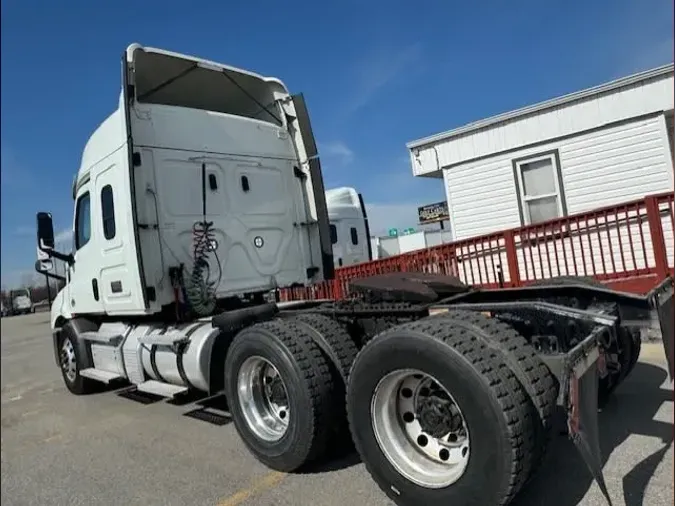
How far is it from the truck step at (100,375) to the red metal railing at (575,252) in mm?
2253

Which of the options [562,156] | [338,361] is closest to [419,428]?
[338,361]

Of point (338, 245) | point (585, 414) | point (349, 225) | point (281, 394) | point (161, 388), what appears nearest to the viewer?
point (585, 414)

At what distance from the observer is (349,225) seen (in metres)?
13.8

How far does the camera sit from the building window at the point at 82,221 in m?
6.18

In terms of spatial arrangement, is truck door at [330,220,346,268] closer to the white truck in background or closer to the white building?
the white truck in background

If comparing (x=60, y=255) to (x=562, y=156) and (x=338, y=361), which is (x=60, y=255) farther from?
(x=562, y=156)

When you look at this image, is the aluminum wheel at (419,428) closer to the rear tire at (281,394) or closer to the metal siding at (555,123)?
the rear tire at (281,394)

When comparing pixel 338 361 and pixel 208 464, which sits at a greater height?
pixel 338 361

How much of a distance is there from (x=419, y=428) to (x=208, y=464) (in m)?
1.90

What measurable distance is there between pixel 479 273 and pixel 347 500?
551cm

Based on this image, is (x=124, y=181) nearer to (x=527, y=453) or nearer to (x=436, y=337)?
(x=436, y=337)

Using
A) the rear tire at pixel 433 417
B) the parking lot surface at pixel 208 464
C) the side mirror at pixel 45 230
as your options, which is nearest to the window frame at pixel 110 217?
the side mirror at pixel 45 230

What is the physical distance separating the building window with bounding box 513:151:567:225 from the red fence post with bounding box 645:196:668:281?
2.99 metres

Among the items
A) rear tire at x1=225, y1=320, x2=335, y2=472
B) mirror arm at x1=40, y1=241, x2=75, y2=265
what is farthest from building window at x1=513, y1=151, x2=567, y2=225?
mirror arm at x1=40, y1=241, x2=75, y2=265
